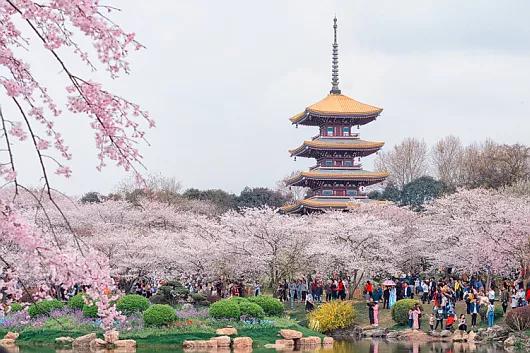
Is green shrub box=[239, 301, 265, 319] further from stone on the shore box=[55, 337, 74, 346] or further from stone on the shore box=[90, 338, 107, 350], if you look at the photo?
stone on the shore box=[55, 337, 74, 346]

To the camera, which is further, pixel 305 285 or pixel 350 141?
pixel 350 141

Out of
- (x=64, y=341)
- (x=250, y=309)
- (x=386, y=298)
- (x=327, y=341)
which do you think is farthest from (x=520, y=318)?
(x=64, y=341)

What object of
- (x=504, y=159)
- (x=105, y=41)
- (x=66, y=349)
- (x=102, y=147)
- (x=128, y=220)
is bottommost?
(x=66, y=349)

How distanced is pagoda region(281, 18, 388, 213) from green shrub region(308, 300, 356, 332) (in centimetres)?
1979

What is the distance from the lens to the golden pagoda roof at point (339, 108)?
53312 millimetres

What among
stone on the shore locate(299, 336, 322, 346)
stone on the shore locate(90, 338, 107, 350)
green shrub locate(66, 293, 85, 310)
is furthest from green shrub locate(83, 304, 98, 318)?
stone on the shore locate(299, 336, 322, 346)

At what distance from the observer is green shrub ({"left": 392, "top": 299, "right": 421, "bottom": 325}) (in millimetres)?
29594

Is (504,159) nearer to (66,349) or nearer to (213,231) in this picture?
(213,231)

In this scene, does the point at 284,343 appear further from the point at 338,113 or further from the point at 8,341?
the point at 338,113

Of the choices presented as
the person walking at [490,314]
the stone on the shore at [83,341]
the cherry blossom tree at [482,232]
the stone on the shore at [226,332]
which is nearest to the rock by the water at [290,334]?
the stone on the shore at [226,332]

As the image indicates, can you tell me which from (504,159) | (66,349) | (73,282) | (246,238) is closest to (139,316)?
(66,349)

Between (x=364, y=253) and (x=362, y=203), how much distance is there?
1048 cm

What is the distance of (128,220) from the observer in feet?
157

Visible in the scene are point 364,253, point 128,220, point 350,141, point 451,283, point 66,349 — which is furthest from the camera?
point 350,141
